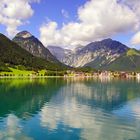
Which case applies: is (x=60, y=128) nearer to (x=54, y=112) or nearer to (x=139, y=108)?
(x=54, y=112)

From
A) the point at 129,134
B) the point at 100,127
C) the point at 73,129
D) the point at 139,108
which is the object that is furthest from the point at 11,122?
the point at 139,108

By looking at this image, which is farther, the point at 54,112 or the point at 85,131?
the point at 54,112

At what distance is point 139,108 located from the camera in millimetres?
86562

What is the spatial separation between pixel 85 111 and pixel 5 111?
19.4 m

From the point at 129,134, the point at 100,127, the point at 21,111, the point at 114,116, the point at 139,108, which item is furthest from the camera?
the point at 139,108

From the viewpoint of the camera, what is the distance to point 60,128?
5612 cm

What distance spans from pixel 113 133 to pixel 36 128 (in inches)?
529

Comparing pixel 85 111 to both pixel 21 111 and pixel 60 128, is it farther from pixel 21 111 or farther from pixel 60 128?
pixel 60 128

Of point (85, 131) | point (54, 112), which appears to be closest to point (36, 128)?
point (85, 131)

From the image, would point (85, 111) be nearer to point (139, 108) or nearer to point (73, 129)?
point (139, 108)

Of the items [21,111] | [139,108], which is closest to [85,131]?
[21,111]

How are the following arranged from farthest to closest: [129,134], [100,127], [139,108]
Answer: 1. [139,108]
2. [100,127]
3. [129,134]

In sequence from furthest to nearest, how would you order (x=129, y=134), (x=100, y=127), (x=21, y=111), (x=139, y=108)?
(x=139, y=108), (x=21, y=111), (x=100, y=127), (x=129, y=134)

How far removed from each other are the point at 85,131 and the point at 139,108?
1410 inches
